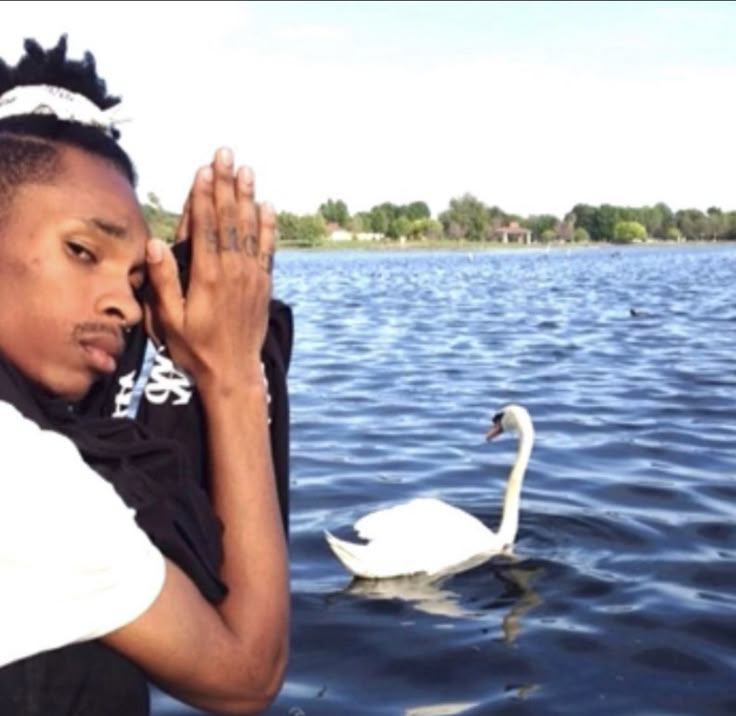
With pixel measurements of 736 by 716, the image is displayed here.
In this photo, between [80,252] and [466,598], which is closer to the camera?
[80,252]

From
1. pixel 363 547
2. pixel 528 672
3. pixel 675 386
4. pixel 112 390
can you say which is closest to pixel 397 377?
pixel 675 386

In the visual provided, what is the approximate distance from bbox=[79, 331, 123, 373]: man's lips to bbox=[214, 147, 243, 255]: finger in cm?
23

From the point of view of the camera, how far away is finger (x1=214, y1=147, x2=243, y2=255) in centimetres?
212

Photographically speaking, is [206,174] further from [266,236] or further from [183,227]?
[183,227]

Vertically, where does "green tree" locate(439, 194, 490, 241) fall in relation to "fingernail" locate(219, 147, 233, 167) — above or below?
below

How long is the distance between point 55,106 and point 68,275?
0.32 meters

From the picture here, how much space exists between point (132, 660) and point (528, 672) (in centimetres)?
407

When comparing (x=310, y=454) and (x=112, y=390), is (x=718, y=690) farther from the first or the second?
(x=310, y=454)

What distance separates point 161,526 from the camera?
1.96 m

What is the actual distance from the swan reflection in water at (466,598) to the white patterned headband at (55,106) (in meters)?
4.60

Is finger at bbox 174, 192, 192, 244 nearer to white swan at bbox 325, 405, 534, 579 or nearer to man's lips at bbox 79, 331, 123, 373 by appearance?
man's lips at bbox 79, 331, 123, 373

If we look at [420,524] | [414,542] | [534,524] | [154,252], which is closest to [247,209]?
[154,252]

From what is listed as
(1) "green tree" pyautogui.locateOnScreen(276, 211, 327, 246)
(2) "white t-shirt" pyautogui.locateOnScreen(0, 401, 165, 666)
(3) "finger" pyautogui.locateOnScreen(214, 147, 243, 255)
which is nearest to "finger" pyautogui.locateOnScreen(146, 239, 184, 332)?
(3) "finger" pyautogui.locateOnScreen(214, 147, 243, 255)

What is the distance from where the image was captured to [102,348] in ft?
6.65
